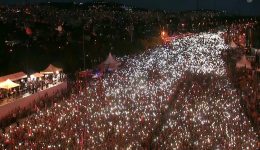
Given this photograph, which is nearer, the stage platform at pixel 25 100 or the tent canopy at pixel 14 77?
the stage platform at pixel 25 100

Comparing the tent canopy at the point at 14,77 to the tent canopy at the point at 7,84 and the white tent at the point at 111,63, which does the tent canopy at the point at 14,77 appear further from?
the white tent at the point at 111,63

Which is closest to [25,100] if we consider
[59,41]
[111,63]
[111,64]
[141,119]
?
[141,119]

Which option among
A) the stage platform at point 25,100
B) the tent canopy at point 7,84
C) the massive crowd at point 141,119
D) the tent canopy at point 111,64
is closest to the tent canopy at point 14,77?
the tent canopy at point 7,84

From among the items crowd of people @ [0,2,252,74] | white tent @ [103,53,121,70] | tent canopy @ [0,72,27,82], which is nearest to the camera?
tent canopy @ [0,72,27,82]

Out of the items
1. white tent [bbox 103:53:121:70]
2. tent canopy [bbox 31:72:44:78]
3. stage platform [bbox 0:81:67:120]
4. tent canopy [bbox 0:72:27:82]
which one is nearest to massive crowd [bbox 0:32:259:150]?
stage platform [bbox 0:81:67:120]

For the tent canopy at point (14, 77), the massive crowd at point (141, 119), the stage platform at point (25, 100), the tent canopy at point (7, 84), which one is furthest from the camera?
the tent canopy at point (14, 77)

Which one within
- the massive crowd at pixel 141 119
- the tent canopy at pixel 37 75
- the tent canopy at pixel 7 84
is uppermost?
the tent canopy at pixel 7 84

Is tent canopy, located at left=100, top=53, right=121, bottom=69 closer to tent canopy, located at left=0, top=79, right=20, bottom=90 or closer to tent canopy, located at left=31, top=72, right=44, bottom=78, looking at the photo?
tent canopy, located at left=31, top=72, right=44, bottom=78

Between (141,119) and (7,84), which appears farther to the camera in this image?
(7,84)

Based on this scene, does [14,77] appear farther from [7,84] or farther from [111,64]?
[111,64]
